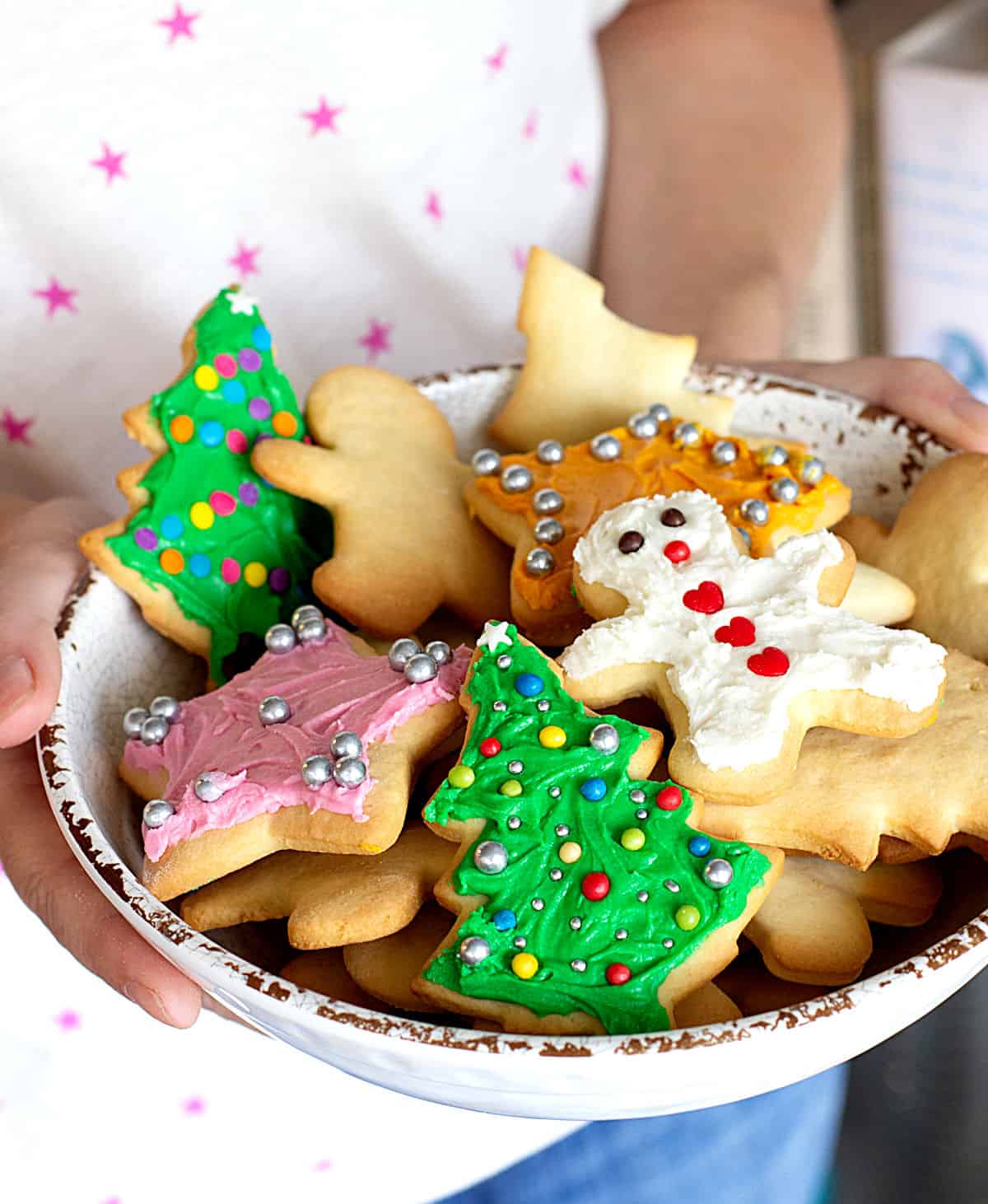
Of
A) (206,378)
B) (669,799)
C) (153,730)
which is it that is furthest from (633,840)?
(206,378)

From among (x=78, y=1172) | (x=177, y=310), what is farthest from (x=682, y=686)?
(x=78, y=1172)

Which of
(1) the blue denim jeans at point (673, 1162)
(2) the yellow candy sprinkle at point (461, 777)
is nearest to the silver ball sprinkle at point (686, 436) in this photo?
(2) the yellow candy sprinkle at point (461, 777)

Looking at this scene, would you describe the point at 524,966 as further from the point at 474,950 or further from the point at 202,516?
the point at 202,516

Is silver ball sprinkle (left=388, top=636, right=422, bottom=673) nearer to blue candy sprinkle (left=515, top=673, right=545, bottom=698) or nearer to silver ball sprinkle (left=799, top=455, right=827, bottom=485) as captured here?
blue candy sprinkle (left=515, top=673, right=545, bottom=698)

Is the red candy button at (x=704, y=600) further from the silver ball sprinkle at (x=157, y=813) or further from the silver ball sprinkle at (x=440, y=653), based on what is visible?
the silver ball sprinkle at (x=157, y=813)

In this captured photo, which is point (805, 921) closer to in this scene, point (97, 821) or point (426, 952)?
point (426, 952)

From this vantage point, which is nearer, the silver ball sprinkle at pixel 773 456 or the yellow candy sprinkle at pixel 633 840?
the yellow candy sprinkle at pixel 633 840

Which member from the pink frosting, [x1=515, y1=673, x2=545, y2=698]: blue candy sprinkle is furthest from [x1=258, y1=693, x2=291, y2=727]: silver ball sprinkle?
[x1=515, y1=673, x2=545, y2=698]: blue candy sprinkle
